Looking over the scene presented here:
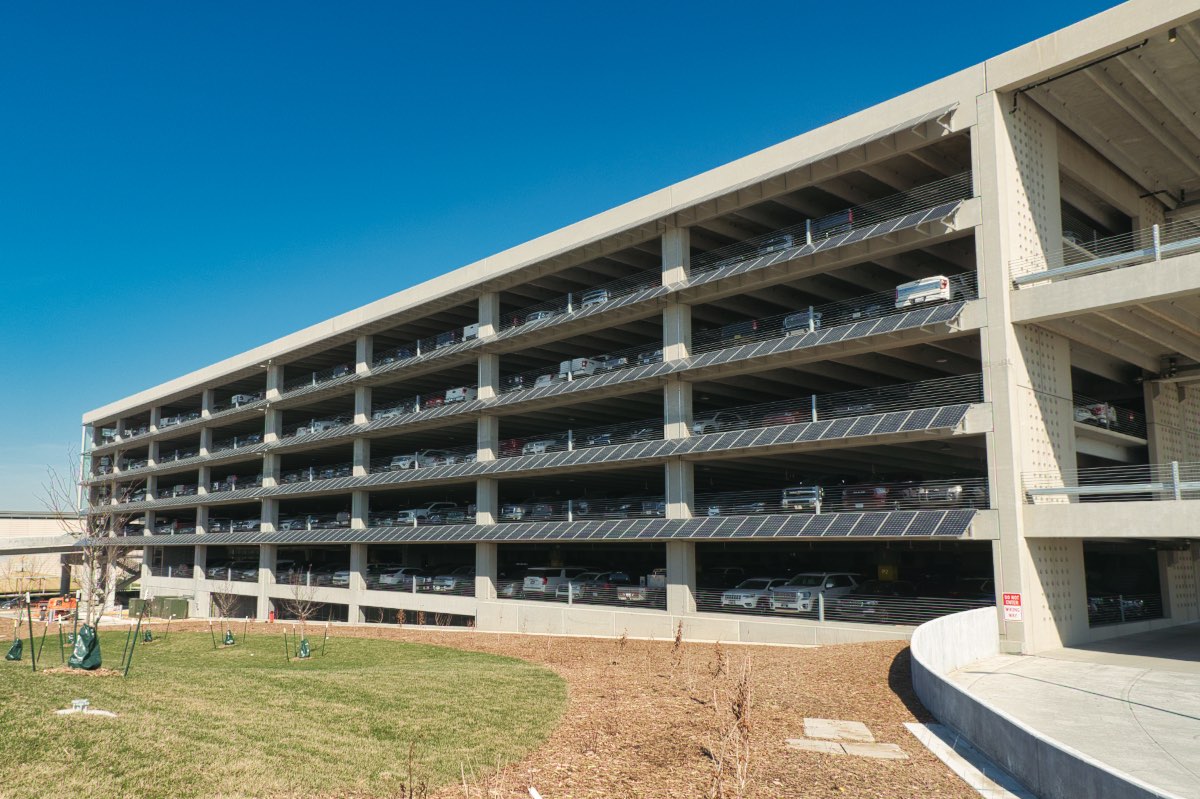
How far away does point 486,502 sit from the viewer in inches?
1604

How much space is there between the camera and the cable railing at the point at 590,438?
35.6m

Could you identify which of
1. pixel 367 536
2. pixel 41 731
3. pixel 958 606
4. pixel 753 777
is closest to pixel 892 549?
pixel 958 606

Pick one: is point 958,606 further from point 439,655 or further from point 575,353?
point 575,353

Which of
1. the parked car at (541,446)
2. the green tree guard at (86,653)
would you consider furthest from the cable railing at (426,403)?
the green tree guard at (86,653)

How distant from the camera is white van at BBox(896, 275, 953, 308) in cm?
2588

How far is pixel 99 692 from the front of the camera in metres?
14.2

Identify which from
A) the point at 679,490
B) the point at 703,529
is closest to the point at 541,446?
the point at 679,490

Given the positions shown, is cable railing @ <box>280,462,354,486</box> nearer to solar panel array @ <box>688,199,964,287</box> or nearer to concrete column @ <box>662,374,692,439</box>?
concrete column @ <box>662,374,692,439</box>

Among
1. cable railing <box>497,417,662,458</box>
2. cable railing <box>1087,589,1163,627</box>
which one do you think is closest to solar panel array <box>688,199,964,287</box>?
cable railing <box>497,417,662,458</box>

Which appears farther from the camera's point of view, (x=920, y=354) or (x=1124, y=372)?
(x=1124, y=372)

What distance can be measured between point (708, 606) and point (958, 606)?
923 centimetres

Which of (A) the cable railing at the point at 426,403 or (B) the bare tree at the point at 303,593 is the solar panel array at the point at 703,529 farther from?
(A) the cable railing at the point at 426,403

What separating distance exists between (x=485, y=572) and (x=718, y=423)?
14.2 metres

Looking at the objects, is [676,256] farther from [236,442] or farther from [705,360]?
[236,442]
